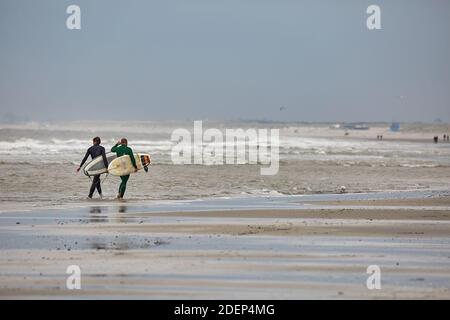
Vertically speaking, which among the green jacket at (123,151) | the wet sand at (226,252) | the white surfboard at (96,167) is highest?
the green jacket at (123,151)

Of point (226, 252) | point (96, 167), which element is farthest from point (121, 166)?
point (226, 252)

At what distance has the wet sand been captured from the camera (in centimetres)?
1107

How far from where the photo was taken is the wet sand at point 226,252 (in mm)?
11070

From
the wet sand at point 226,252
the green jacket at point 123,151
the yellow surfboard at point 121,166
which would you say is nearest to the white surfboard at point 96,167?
the yellow surfboard at point 121,166

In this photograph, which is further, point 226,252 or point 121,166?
point 121,166

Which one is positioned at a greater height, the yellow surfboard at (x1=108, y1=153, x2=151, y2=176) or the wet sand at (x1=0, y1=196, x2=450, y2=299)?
the yellow surfboard at (x1=108, y1=153, x2=151, y2=176)

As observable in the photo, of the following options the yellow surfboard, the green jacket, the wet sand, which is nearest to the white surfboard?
the yellow surfboard

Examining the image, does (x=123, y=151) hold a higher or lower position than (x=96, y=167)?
higher

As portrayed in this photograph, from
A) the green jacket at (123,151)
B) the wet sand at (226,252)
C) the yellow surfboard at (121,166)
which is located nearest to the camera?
the wet sand at (226,252)

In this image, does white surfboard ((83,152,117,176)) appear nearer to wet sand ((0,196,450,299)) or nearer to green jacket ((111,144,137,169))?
green jacket ((111,144,137,169))

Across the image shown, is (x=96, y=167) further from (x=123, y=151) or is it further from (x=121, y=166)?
(x=123, y=151)

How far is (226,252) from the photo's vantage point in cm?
1384

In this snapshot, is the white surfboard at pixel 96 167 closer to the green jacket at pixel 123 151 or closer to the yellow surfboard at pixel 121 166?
the yellow surfboard at pixel 121 166

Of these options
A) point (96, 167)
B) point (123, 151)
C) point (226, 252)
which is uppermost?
point (123, 151)
